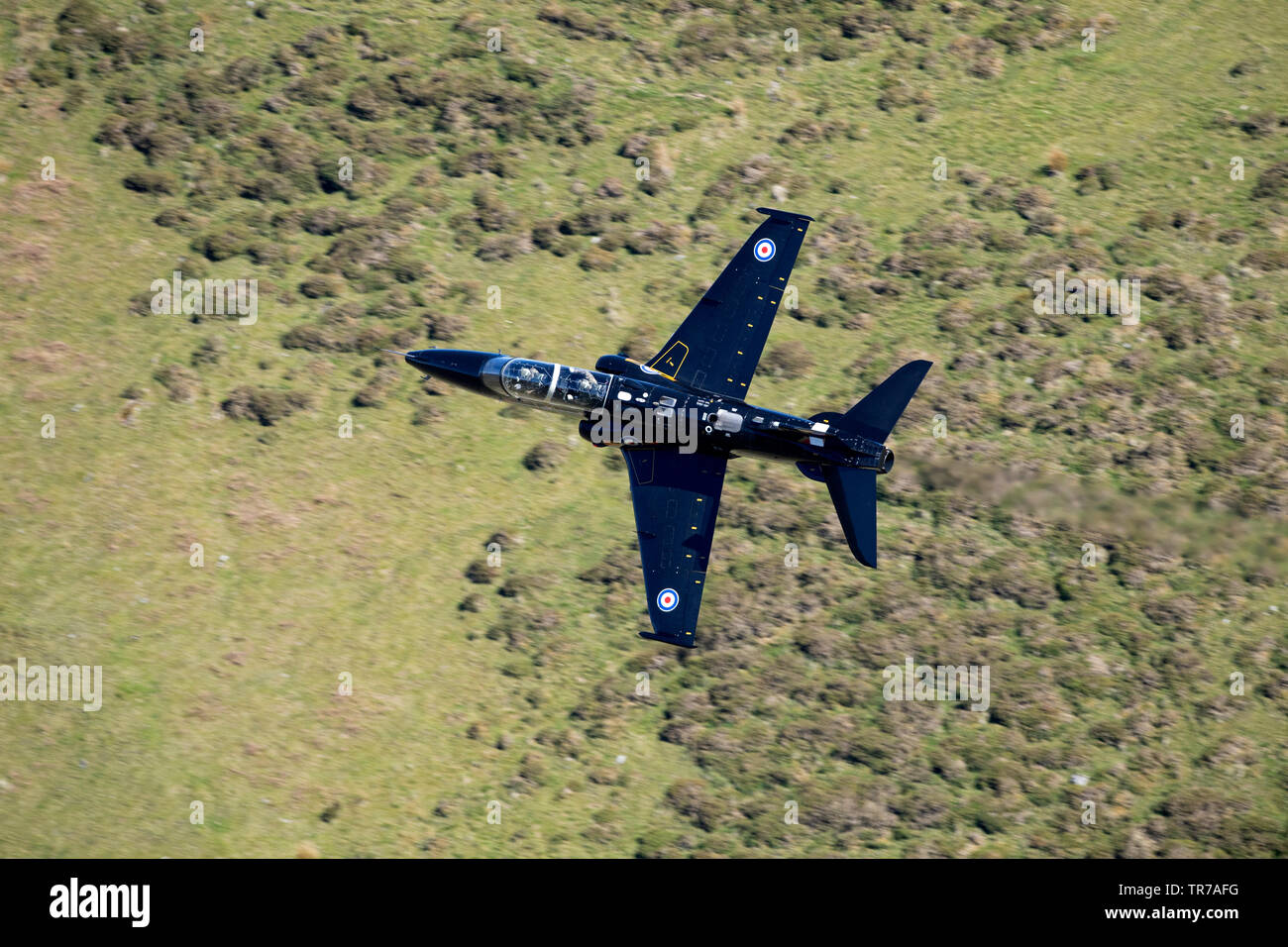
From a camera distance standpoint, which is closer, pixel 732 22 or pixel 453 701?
pixel 453 701

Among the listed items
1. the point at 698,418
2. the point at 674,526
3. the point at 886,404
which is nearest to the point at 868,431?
the point at 886,404

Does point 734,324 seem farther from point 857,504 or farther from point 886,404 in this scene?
point 857,504

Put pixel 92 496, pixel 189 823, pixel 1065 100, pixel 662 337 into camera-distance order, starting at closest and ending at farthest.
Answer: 1. pixel 189 823
2. pixel 92 496
3. pixel 662 337
4. pixel 1065 100

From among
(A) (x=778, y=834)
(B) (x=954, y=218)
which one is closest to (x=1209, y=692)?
(A) (x=778, y=834)

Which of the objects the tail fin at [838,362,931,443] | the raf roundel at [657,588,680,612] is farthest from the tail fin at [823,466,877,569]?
the raf roundel at [657,588,680,612]

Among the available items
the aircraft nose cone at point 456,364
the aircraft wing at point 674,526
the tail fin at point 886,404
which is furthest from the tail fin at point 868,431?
the aircraft nose cone at point 456,364

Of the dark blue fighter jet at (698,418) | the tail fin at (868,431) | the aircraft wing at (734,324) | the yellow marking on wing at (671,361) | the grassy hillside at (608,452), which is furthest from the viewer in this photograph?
the grassy hillside at (608,452)

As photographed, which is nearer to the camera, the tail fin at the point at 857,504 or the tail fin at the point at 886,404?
the tail fin at the point at 857,504

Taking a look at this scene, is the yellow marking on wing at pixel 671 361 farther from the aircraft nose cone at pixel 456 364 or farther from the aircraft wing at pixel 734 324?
the aircraft nose cone at pixel 456 364

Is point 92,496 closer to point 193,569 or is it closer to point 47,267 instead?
point 193,569
